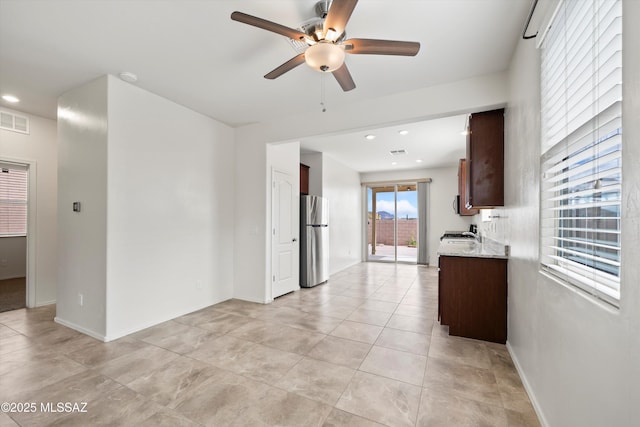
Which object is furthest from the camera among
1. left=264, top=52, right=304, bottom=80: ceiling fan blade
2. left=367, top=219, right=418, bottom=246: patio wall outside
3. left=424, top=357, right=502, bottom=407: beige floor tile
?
left=367, top=219, right=418, bottom=246: patio wall outside

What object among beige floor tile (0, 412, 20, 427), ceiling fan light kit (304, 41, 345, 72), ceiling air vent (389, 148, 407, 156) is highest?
ceiling air vent (389, 148, 407, 156)

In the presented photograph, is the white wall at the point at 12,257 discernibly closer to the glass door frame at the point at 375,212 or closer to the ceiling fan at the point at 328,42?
the ceiling fan at the point at 328,42

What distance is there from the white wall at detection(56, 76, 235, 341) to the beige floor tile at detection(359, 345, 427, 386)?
97.7 inches

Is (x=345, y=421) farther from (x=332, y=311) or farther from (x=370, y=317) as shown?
(x=332, y=311)

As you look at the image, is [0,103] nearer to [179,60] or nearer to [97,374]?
[179,60]

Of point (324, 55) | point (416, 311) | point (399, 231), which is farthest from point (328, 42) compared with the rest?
point (399, 231)

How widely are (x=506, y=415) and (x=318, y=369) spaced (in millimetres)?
1281

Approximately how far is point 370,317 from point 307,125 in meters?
2.63

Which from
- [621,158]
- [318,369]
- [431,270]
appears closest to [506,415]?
[318,369]

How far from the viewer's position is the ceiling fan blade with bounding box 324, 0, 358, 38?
4.97 ft

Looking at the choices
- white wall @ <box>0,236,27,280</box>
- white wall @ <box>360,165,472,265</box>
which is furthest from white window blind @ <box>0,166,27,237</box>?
white wall @ <box>360,165,472,265</box>

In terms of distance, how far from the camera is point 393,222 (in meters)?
8.03

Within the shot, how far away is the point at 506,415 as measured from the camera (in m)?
1.70

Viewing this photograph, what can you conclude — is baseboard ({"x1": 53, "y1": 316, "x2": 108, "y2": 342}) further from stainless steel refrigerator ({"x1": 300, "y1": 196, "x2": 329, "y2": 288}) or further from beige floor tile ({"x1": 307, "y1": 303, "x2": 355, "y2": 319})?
stainless steel refrigerator ({"x1": 300, "y1": 196, "x2": 329, "y2": 288})
